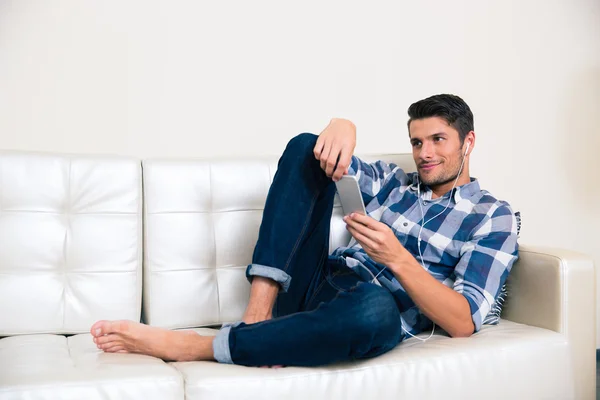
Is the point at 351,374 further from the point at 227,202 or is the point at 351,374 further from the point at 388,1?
the point at 388,1

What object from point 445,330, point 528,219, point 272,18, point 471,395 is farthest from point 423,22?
point 471,395

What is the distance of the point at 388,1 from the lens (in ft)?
8.85

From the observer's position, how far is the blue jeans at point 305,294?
4.64 feet

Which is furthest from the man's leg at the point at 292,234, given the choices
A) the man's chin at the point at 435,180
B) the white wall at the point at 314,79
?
the white wall at the point at 314,79

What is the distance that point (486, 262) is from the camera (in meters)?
1.75

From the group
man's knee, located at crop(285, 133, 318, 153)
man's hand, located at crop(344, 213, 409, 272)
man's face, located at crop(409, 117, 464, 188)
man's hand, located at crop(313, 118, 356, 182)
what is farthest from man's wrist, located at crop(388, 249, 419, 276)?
man's face, located at crop(409, 117, 464, 188)

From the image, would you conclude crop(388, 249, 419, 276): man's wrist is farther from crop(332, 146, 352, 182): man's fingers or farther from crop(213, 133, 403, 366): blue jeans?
crop(332, 146, 352, 182): man's fingers

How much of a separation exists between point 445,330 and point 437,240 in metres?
0.27

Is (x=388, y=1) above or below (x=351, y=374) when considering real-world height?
above

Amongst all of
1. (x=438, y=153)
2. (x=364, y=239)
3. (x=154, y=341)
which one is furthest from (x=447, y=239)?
(x=154, y=341)

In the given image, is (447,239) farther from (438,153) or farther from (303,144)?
(303,144)

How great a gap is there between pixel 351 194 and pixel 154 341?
60 centimetres

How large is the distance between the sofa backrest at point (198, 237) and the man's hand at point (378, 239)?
0.53 m

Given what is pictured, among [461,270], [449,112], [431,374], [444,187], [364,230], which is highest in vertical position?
[449,112]
